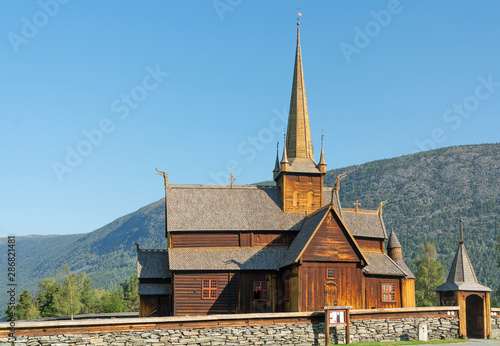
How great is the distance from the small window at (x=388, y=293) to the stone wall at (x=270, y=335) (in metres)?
10.1

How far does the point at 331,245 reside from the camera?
128ft

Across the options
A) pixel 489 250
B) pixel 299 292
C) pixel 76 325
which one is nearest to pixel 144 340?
pixel 76 325

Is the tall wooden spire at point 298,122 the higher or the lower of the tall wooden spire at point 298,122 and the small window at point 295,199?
the higher

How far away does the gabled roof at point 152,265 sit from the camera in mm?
43781

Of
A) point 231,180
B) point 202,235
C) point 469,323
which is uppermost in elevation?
point 231,180

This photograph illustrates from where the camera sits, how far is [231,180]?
48.0 meters

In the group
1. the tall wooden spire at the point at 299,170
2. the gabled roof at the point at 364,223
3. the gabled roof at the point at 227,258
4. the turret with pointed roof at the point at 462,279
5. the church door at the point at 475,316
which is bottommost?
the church door at the point at 475,316

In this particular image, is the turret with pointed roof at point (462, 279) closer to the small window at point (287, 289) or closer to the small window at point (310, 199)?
the small window at point (287, 289)

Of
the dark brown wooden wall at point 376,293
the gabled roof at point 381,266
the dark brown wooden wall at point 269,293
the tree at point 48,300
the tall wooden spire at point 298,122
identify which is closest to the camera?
the dark brown wooden wall at point 269,293

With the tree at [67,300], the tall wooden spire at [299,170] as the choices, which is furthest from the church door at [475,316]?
the tree at [67,300]

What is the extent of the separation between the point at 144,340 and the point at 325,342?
9620 mm

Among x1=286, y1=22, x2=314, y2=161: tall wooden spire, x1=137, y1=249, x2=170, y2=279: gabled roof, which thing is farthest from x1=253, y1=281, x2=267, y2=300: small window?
x1=286, y1=22, x2=314, y2=161: tall wooden spire

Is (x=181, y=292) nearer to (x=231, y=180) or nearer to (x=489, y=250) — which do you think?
(x=231, y=180)

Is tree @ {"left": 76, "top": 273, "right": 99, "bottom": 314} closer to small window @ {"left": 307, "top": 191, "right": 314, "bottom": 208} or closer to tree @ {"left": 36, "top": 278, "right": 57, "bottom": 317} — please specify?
tree @ {"left": 36, "top": 278, "right": 57, "bottom": 317}
